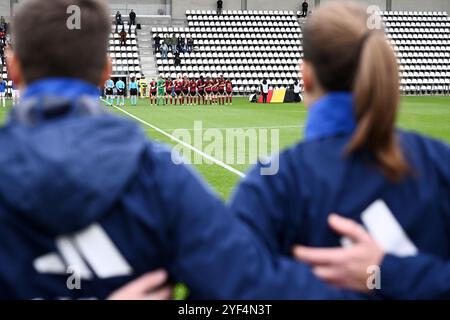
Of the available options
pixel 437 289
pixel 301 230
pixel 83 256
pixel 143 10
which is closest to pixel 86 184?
pixel 83 256

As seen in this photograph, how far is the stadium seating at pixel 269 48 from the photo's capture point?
142 ft

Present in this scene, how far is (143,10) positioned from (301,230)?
4622cm

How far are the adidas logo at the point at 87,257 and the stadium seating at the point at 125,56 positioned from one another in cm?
3940

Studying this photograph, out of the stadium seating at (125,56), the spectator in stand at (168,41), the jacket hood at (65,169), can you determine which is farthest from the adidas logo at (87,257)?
the spectator in stand at (168,41)

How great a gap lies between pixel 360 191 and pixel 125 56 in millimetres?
41648

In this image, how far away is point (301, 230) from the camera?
1921 mm

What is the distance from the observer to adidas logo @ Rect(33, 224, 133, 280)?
5.38 feet

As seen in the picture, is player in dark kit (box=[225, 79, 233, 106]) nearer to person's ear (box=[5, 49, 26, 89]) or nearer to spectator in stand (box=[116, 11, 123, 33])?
spectator in stand (box=[116, 11, 123, 33])

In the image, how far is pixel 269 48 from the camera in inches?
1804

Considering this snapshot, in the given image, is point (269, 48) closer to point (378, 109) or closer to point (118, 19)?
point (118, 19)

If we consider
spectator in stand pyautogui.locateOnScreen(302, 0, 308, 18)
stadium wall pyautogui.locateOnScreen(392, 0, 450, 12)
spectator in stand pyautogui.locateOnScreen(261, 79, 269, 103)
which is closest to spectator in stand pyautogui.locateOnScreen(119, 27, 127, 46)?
spectator in stand pyautogui.locateOnScreen(261, 79, 269, 103)

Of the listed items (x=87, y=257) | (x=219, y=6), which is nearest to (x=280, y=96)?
(x=219, y=6)

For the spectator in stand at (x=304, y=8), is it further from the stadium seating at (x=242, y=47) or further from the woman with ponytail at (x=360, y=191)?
the woman with ponytail at (x=360, y=191)
